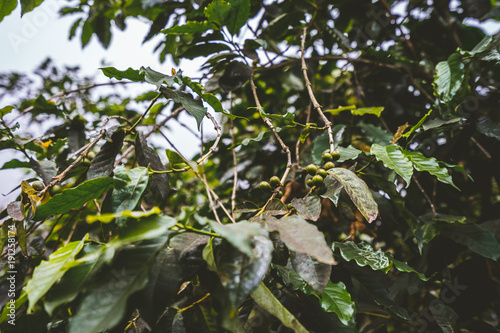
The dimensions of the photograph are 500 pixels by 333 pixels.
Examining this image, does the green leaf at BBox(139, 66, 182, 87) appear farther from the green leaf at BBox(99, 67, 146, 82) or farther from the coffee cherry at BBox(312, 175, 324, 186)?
the coffee cherry at BBox(312, 175, 324, 186)

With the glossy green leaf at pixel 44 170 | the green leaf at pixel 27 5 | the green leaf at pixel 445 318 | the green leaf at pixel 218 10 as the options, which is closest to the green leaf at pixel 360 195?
the green leaf at pixel 445 318

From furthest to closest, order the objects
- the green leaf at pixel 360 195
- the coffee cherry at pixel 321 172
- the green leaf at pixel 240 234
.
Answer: the coffee cherry at pixel 321 172 < the green leaf at pixel 360 195 < the green leaf at pixel 240 234

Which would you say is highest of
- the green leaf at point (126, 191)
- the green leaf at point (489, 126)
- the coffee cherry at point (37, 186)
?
the coffee cherry at point (37, 186)

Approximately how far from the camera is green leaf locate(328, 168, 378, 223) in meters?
0.59

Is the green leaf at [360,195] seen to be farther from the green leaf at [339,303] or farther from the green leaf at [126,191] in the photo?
the green leaf at [126,191]

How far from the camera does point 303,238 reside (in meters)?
0.44

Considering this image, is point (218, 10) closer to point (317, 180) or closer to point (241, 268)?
point (317, 180)

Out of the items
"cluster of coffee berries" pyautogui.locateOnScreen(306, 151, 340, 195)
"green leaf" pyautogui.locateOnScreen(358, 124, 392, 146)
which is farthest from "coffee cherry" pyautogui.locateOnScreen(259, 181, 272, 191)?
"green leaf" pyautogui.locateOnScreen(358, 124, 392, 146)

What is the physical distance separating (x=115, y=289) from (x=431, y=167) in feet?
2.48

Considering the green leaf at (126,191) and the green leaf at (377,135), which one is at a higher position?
the green leaf at (126,191)

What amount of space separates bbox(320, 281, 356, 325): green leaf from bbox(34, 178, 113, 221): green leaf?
54cm

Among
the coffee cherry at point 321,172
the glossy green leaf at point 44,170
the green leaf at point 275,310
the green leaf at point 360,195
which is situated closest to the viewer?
the green leaf at point 275,310

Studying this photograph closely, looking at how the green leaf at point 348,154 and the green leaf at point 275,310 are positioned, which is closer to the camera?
the green leaf at point 275,310

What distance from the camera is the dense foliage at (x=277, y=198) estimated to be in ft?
1.45
